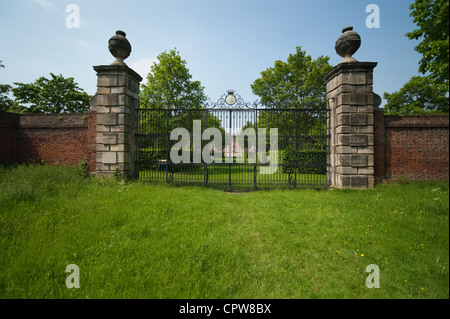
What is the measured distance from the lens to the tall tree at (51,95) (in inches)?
891

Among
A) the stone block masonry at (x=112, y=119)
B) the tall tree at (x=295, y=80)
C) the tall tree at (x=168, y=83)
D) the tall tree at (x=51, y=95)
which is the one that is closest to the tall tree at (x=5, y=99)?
the tall tree at (x=51, y=95)

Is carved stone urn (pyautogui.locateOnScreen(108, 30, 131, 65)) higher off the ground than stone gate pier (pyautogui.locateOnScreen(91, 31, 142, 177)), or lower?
higher

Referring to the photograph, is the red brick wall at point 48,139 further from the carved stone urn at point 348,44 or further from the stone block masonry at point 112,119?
the carved stone urn at point 348,44

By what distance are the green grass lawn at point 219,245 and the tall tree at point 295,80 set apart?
58.2 feet

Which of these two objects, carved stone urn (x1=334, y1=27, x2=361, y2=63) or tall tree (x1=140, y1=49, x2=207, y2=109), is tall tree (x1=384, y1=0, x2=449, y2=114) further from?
tall tree (x1=140, y1=49, x2=207, y2=109)

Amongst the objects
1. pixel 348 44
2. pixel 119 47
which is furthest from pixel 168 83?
pixel 348 44

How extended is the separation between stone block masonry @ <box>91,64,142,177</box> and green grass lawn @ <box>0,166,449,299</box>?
1.81m

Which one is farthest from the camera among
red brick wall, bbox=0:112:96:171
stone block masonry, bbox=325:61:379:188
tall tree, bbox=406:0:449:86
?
red brick wall, bbox=0:112:96:171

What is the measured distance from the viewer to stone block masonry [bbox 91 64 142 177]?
739 centimetres

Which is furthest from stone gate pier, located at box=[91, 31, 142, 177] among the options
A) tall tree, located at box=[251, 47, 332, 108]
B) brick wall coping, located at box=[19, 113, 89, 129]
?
tall tree, located at box=[251, 47, 332, 108]

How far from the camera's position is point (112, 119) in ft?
24.3

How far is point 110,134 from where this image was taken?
7.41 metres

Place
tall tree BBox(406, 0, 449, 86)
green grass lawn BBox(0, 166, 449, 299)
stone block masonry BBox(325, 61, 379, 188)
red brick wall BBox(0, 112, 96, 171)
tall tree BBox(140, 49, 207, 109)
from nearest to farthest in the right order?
1. tall tree BBox(406, 0, 449, 86)
2. green grass lawn BBox(0, 166, 449, 299)
3. stone block masonry BBox(325, 61, 379, 188)
4. red brick wall BBox(0, 112, 96, 171)
5. tall tree BBox(140, 49, 207, 109)

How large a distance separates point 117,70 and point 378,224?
9137mm
